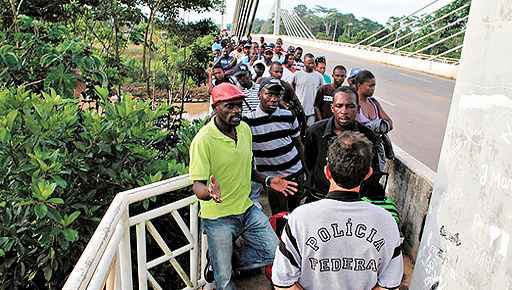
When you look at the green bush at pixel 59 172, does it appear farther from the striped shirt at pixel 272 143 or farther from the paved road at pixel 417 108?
the paved road at pixel 417 108

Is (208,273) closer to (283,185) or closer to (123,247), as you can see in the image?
(283,185)

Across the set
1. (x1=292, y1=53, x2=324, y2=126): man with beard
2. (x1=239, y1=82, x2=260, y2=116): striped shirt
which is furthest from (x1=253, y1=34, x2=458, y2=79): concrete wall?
(x1=239, y1=82, x2=260, y2=116): striped shirt

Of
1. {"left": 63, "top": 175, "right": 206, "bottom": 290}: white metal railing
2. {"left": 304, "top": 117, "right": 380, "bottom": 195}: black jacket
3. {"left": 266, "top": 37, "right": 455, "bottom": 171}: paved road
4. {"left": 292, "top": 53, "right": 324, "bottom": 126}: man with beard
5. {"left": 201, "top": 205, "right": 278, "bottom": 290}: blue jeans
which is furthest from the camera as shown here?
{"left": 266, "top": 37, "right": 455, "bottom": 171}: paved road

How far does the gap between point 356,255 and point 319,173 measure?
1.58 metres

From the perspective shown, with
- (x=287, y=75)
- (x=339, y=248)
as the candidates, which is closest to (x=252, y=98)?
(x=287, y=75)

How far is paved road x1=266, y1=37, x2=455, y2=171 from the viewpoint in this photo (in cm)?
909

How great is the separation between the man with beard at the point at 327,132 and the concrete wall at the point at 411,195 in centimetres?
56

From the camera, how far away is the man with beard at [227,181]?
287 centimetres

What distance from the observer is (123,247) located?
2492 mm

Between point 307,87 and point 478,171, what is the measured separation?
15.3ft

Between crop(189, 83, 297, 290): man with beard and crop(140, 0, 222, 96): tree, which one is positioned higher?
crop(140, 0, 222, 96): tree

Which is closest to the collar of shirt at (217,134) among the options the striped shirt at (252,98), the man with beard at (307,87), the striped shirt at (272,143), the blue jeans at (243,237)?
the blue jeans at (243,237)

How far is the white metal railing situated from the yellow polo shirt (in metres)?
0.22

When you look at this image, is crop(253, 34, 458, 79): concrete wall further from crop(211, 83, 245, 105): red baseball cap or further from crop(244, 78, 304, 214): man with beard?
crop(211, 83, 245, 105): red baseball cap
